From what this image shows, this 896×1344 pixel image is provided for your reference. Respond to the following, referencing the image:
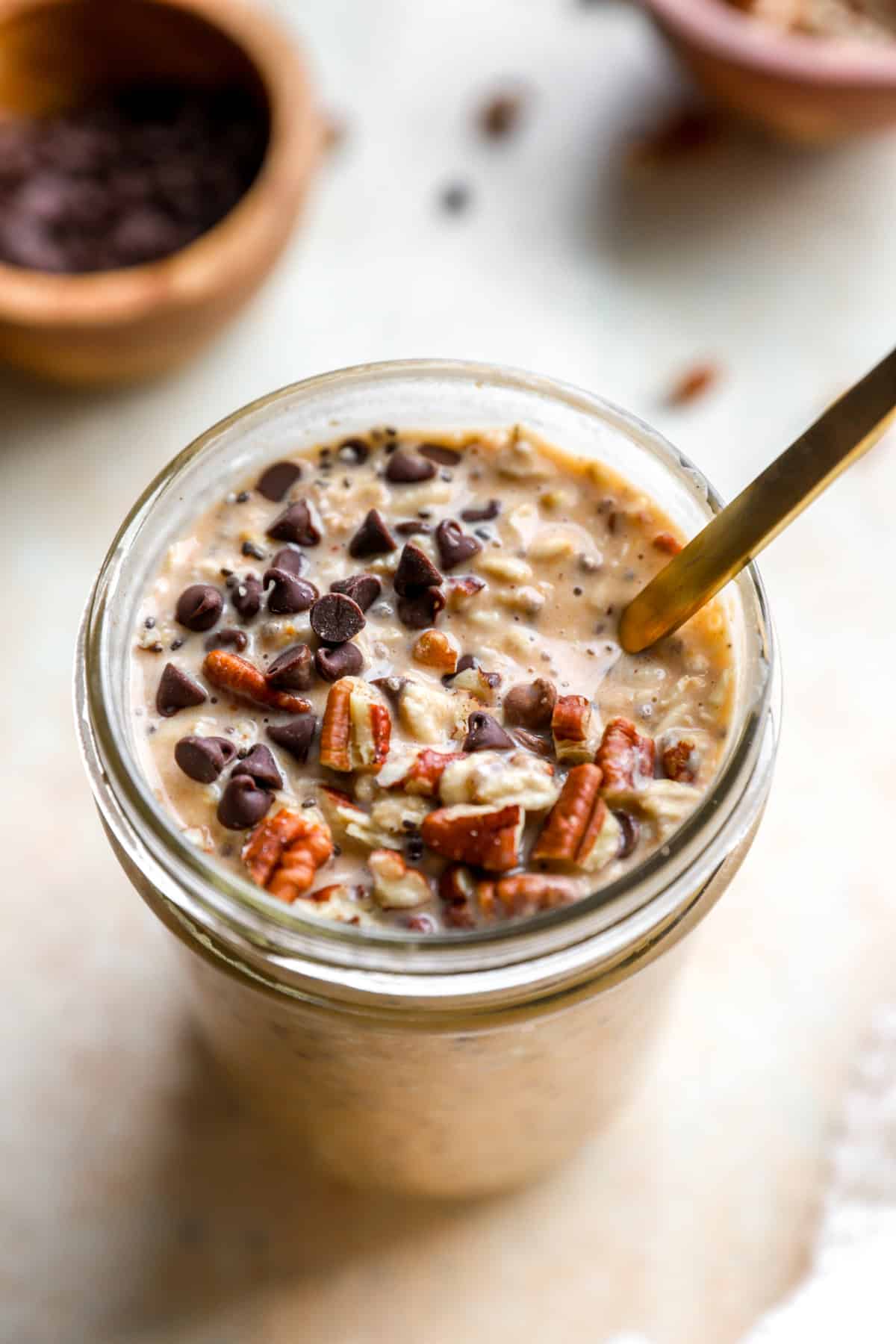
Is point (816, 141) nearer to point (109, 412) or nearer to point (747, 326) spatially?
point (747, 326)

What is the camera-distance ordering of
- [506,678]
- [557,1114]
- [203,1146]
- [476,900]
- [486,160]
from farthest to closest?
[486,160], [203,1146], [557,1114], [506,678], [476,900]

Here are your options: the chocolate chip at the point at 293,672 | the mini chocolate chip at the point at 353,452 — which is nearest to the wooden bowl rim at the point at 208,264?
the mini chocolate chip at the point at 353,452

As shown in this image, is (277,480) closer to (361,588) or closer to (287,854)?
(361,588)

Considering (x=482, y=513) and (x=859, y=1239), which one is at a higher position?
(x=482, y=513)

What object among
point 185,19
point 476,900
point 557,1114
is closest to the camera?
point 476,900

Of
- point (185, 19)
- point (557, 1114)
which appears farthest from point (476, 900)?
point (185, 19)

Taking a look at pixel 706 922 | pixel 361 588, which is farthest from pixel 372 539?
pixel 706 922

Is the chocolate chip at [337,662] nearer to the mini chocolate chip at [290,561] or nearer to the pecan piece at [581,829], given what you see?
the mini chocolate chip at [290,561]
